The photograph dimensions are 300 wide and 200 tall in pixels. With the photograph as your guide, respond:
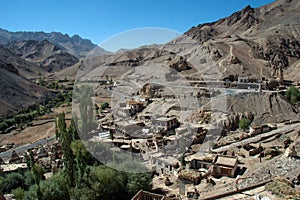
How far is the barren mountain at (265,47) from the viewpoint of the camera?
120 feet

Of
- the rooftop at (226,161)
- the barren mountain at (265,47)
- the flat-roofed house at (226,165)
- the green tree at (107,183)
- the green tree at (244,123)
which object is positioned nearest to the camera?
the green tree at (107,183)

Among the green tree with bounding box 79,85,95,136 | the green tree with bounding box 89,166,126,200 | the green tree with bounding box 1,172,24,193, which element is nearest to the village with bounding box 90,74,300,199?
the green tree with bounding box 79,85,95,136

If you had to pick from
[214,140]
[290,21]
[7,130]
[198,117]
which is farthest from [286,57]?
[7,130]

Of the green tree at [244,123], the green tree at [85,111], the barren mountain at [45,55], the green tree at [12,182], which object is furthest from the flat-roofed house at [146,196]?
the barren mountain at [45,55]

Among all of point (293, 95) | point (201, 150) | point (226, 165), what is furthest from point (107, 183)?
point (293, 95)

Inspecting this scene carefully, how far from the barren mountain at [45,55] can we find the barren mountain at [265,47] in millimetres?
59601

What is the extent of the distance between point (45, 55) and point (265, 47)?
102987 millimetres

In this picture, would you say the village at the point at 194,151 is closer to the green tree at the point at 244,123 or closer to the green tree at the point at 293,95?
the green tree at the point at 244,123

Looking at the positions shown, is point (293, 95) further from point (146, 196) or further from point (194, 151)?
point (146, 196)

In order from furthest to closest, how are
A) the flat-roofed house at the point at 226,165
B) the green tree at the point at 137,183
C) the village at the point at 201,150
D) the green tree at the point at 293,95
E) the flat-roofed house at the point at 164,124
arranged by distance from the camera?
the green tree at the point at 293,95 → the flat-roofed house at the point at 164,124 → the flat-roofed house at the point at 226,165 → the village at the point at 201,150 → the green tree at the point at 137,183

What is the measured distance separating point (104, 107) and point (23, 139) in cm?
1033

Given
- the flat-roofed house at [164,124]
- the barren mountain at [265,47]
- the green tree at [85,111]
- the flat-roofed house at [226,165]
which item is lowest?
the flat-roofed house at [226,165]

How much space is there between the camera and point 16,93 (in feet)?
144

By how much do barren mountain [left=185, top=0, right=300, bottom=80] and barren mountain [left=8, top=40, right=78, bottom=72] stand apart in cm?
5960
